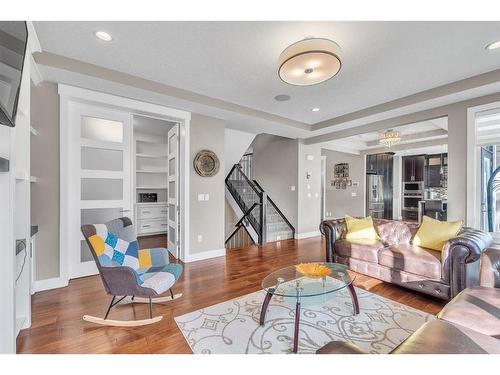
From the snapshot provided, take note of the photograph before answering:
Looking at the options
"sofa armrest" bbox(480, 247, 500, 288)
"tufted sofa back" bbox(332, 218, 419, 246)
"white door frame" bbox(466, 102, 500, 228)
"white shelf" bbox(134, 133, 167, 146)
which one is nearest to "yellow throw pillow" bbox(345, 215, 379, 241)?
"tufted sofa back" bbox(332, 218, 419, 246)

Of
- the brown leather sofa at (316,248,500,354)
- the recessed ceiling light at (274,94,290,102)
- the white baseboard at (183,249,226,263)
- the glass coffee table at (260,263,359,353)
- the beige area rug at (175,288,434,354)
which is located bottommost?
the beige area rug at (175,288,434,354)

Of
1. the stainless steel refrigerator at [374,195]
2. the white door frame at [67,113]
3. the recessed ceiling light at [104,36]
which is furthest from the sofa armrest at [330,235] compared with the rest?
the stainless steel refrigerator at [374,195]

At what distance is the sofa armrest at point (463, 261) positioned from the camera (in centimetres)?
226

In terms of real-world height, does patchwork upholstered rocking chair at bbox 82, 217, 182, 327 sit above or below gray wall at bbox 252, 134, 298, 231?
below

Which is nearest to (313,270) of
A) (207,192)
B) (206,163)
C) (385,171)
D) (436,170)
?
(207,192)

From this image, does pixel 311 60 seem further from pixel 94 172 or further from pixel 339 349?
pixel 94 172

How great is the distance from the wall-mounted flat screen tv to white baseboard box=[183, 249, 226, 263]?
299cm

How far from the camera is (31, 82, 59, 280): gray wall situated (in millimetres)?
2770

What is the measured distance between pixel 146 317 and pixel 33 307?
1.26m

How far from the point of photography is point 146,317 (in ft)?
7.28

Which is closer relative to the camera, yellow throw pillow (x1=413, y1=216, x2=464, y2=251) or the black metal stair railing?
yellow throw pillow (x1=413, y1=216, x2=464, y2=251)

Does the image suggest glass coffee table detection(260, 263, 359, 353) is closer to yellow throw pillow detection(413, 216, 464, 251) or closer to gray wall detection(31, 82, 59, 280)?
yellow throw pillow detection(413, 216, 464, 251)

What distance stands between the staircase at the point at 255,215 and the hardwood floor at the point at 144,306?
1323 mm

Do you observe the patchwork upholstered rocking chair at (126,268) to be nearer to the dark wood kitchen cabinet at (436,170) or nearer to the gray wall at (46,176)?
the gray wall at (46,176)
